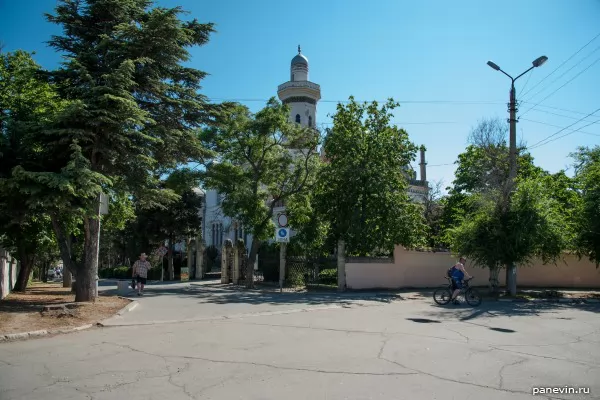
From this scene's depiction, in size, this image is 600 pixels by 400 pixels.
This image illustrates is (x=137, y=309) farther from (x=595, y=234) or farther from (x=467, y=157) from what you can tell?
(x=467, y=157)

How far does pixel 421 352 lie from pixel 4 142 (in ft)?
40.7

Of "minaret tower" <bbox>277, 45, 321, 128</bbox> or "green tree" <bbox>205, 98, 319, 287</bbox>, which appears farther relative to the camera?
"minaret tower" <bbox>277, 45, 321, 128</bbox>

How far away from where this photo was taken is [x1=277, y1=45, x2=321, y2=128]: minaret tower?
53.8 m

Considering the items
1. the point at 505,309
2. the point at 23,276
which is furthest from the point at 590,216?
the point at 23,276

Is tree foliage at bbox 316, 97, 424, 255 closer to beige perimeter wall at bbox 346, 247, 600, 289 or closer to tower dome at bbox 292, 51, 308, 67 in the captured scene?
beige perimeter wall at bbox 346, 247, 600, 289

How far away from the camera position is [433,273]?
25.7m

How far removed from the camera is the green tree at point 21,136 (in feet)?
42.7

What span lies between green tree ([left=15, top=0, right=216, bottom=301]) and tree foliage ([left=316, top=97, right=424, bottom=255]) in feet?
28.0

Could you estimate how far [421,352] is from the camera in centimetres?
792

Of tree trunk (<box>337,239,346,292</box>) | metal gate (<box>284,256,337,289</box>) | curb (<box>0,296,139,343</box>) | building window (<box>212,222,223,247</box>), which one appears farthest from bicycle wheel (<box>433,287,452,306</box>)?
building window (<box>212,222,223,247</box>)

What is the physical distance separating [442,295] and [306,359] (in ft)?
34.6

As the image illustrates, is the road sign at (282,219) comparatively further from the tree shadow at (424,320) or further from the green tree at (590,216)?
the green tree at (590,216)

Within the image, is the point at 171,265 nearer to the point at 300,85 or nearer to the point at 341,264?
the point at 341,264

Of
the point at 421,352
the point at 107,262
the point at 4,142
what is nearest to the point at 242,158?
the point at 4,142
